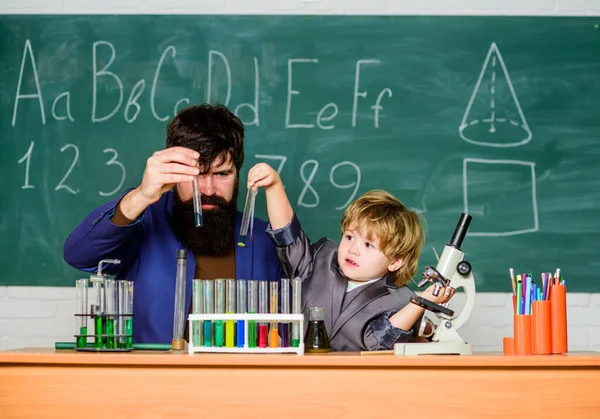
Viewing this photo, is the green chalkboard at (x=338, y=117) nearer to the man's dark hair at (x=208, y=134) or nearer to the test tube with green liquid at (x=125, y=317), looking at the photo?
the man's dark hair at (x=208, y=134)

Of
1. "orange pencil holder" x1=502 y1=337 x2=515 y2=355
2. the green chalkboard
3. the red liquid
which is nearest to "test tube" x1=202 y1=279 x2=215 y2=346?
the red liquid

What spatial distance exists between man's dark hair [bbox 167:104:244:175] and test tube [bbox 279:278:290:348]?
2.12 feet

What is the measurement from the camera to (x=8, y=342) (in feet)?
9.96

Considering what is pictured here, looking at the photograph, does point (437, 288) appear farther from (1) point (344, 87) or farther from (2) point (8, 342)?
(2) point (8, 342)

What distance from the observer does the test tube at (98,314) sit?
1693mm

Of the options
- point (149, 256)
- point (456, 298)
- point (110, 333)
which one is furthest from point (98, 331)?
point (456, 298)

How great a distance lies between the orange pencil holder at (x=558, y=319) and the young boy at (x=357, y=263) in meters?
0.31

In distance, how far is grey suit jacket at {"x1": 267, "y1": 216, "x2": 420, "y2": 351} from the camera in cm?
189

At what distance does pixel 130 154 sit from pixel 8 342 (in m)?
0.89

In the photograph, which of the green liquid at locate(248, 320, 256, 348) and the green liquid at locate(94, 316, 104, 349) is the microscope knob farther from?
the green liquid at locate(94, 316, 104, 349)

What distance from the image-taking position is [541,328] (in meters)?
1.69

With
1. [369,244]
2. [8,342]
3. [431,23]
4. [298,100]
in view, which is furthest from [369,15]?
[8,342]

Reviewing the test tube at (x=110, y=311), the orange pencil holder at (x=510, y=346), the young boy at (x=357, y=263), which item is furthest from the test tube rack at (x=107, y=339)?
the orange pencil holder at (x=510, y=346)

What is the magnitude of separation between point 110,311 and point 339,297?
24.3 inches
